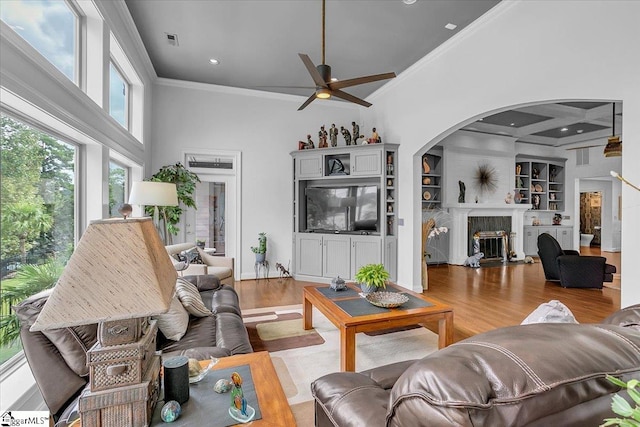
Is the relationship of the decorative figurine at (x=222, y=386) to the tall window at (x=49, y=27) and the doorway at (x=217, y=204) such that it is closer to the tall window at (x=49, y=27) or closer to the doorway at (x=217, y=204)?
the tall window at (x=49, y=27)

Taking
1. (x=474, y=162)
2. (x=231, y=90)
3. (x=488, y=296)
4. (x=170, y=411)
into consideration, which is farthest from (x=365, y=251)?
(x=170, y=411)

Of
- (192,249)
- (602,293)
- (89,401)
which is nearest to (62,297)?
(89,401)

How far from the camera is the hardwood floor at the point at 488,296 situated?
3.81 metres

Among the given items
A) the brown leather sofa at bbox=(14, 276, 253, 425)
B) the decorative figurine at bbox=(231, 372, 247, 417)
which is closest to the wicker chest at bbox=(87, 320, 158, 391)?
the decorative figurine at bbox=(231, 372, 247, 417)

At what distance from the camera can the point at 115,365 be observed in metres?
0.90

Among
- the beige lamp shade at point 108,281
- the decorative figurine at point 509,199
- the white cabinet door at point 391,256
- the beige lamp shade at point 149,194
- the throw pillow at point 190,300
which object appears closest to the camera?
the beige lamp shade at point 108,281

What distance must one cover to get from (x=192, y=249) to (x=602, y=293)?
253 inches

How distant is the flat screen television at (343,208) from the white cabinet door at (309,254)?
9.2 inches

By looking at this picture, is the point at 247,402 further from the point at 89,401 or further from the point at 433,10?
the point at 433,10

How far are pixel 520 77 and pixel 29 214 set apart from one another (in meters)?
4.56

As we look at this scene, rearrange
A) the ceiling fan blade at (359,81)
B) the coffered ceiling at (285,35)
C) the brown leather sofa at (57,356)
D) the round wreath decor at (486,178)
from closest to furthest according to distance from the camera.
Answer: the brown leather sofa at (57,356)
the ceiling fan blade at (359,81)
the coffered ceiling at (285,35)
the round wreath decor at (486,178)

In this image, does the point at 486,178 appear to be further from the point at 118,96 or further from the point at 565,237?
the point at 118,96

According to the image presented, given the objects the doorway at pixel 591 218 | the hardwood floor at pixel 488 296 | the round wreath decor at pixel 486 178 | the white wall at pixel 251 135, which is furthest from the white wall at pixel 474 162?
the doorway at pixel 591 218

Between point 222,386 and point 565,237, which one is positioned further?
point 565,237
